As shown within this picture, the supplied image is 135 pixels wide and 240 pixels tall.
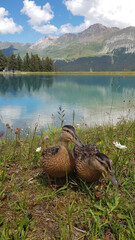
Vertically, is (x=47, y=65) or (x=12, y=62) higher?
(x=12, y=62)

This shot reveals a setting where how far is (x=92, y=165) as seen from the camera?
264 cm

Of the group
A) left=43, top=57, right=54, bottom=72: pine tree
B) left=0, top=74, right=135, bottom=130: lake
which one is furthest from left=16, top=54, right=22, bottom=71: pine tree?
left=0, top=74, right=135, bottom=130: lake

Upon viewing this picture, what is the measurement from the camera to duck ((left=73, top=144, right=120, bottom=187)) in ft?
8.33

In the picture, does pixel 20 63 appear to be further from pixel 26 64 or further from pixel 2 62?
pixel 2 62

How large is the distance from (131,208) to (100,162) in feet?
2.49

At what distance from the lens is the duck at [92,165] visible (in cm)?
254

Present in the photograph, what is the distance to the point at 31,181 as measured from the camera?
3309mm

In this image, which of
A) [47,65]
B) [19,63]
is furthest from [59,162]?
[47,65]

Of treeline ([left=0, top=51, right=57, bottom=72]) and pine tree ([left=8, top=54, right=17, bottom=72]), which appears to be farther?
treeline ([left=0, top=51, right=57, bottom=72])

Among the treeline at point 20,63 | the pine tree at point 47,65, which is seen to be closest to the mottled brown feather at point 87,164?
the treeline at point 20,63

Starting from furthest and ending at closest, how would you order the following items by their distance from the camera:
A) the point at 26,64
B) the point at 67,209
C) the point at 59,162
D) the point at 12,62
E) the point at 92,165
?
the point at 26,64
the point at 12,62
the point at 59,162
the point at 92,165
the point at 67,209

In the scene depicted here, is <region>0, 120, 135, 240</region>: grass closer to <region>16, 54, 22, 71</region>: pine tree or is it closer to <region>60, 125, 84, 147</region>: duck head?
<region>60, 125, 84, 147</region>: duck head

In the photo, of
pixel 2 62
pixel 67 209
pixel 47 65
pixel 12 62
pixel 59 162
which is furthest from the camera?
pixel 47 65

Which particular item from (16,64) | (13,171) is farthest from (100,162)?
(16,64)
